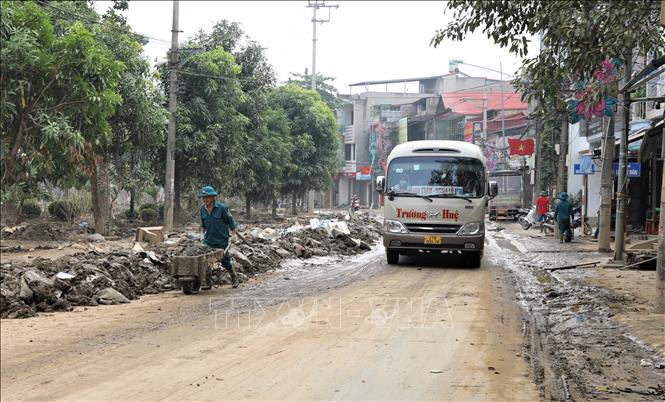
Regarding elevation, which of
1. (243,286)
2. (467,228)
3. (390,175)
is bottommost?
(243,286)

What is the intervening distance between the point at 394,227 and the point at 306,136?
88.6ft

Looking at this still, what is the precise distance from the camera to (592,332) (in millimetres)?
8398

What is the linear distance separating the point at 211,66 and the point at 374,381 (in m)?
21.8

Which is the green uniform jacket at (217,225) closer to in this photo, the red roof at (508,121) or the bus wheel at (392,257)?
the bus wheel at (392,257)

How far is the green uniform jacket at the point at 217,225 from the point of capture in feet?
35.9

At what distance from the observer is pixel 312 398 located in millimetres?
5164

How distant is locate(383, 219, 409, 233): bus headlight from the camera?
587 inches

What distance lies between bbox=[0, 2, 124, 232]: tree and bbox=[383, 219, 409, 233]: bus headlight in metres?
7.10

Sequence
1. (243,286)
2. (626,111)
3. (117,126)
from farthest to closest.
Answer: (117,126) → (626,111) → (243,286)

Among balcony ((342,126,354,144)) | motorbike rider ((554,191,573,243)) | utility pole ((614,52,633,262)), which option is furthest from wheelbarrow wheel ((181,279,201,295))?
balcony ((342,126,354,144))

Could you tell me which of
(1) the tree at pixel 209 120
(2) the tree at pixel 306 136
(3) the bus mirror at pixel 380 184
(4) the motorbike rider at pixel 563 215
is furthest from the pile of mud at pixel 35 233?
(2) the tree at pixel 306 136

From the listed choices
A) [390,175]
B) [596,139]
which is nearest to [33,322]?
[390,175]

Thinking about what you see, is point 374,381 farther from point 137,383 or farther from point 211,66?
point 211,66

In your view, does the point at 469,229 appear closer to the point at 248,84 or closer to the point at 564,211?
the point at 564,211
